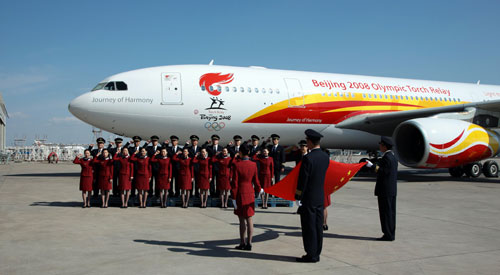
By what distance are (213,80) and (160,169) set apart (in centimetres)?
537

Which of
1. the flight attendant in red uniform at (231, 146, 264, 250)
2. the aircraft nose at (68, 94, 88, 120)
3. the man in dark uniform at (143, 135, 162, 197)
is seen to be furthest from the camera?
the aircraft nose at (68, 94, 88, 120)

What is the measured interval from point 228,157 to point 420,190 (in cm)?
634

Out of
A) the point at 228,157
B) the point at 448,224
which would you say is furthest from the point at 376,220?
the point at 228,157

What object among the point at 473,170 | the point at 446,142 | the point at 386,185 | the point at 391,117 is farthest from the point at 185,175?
the point at 473,170

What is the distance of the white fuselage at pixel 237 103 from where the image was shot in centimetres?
1289

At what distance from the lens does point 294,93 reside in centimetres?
1503

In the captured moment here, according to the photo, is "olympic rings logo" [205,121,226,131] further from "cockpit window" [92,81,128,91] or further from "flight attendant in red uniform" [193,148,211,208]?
"flight attendant in red uniform" [193,148,211,208]

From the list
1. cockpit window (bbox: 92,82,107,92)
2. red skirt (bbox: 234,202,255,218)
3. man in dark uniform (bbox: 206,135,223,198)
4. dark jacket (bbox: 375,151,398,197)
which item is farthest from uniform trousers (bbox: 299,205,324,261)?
cockpit window (bbox: 92,82,107,92)

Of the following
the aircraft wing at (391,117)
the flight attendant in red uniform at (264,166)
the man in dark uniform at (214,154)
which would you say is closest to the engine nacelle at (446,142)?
the aircraft wing at (391,117)

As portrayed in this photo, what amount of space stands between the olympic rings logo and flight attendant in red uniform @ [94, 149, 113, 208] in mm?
4857

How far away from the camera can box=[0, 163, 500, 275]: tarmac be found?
461 cm

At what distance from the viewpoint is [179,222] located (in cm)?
732

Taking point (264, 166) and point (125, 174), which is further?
point (264, 166)

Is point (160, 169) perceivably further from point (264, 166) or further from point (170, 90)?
point (170, 90)
